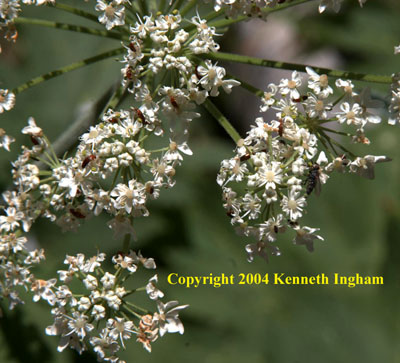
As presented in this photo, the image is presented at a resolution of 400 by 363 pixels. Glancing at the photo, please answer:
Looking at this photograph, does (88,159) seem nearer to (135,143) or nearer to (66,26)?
(135,143)

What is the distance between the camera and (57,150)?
12.1 ft

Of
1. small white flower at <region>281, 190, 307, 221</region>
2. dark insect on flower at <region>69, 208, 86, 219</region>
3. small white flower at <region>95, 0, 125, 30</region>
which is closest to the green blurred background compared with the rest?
dark insect on flower at <region>69, 208, 86, 219</region>

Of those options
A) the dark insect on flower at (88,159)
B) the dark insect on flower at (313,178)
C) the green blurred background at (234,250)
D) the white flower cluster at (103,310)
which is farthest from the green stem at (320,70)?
the green blurred background at (234,250)

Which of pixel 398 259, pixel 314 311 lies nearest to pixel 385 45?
pixel 398 259

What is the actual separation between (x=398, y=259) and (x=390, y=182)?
0.98 m

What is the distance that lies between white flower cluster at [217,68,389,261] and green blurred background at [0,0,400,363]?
2303 millimetres

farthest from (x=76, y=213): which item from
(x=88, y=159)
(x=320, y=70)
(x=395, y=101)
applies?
(x=395, y=101)

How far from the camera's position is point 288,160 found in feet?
9.86

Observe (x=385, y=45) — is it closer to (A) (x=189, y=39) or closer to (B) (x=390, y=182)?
(B) (x=390, y=182)

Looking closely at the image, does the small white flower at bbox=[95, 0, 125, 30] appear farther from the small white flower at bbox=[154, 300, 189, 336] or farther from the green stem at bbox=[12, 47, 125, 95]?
the small white flower at bbox=[154, 300, 189, 336]

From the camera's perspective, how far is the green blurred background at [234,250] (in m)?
5.20

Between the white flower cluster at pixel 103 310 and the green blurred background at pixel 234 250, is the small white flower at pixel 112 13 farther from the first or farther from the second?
the green blurred background at pixel 234 250

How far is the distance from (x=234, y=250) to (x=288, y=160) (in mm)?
2686

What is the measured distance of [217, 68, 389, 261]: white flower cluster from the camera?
9.70 feet
